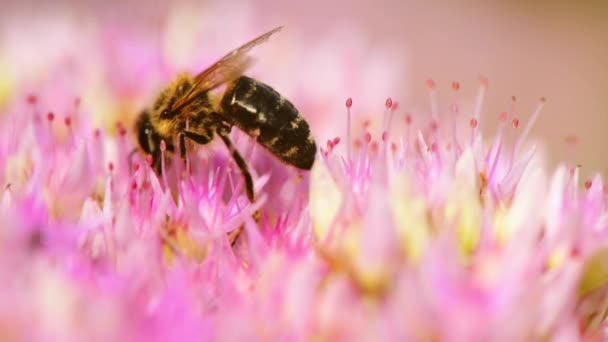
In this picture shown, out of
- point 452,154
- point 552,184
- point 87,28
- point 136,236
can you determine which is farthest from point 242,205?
point 87,28

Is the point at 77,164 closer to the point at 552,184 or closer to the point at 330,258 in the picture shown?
the point at 330,258

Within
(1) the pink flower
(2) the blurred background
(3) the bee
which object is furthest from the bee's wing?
(2) the blurred background

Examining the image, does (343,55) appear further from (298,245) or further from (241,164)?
(298,245)

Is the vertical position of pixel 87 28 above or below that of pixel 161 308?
above

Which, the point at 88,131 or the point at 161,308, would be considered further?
the point at 88,131

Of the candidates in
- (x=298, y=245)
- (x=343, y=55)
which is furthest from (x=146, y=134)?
(x=343, y=55)

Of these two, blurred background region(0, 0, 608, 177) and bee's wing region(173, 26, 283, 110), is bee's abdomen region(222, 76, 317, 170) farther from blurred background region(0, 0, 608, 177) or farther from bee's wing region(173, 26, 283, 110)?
blurred background region(0, 0, 608, 177)

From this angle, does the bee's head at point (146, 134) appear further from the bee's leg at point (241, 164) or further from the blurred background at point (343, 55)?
the blurred background at point (343, 55)
